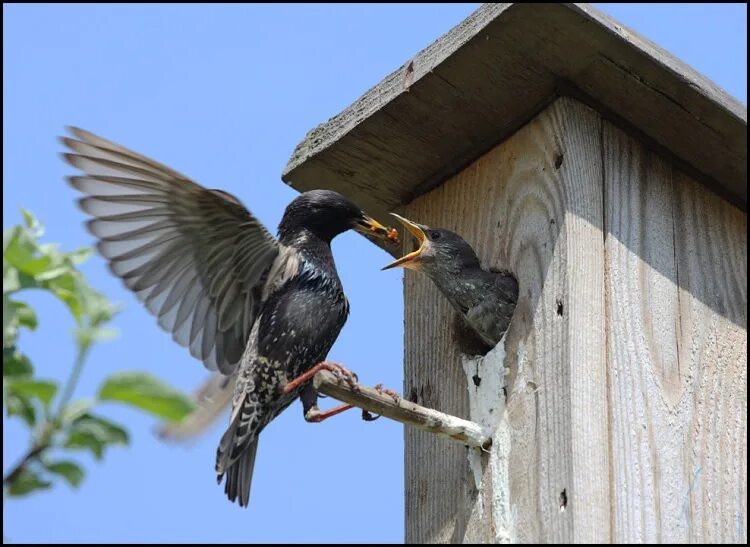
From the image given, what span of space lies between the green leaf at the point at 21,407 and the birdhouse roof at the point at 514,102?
235cm

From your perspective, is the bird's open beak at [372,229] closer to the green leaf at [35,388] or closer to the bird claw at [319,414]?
the bird claw at [319,414]

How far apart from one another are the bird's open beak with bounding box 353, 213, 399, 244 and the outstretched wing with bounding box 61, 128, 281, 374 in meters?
0.39

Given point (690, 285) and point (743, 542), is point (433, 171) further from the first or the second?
point (743, 542)

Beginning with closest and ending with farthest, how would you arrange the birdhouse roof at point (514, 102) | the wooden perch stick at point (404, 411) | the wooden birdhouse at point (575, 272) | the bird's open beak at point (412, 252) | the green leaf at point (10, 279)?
the green leaf at point (10, 279)
the wooden perch stick at point (404, 411)
the wooden birdhouse at point (575, 272)
the birdhouse roof at point (514, 102)
the bird's open beak at point (412, 252)

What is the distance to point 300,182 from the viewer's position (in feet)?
14.9

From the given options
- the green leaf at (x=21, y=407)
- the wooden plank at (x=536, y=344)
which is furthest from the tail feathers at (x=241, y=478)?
the green leaf at (x=21, y=407)

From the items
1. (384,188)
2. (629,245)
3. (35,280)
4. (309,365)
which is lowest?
(35,280)

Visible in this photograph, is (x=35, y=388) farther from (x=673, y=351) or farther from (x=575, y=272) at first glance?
(x=673, y=351)

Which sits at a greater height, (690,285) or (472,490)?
(690,285)

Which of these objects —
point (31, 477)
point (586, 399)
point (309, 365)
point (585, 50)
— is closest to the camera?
point (31, 477)

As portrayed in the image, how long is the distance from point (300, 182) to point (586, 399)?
1.53 meters

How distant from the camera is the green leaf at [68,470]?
1.58 metres

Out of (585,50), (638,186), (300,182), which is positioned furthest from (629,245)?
(300,182)

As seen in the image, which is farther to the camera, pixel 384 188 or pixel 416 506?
pixel 384 188
